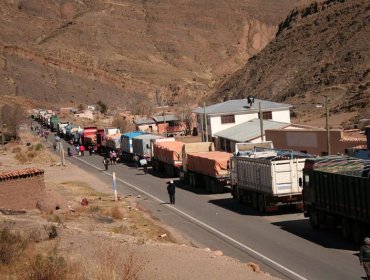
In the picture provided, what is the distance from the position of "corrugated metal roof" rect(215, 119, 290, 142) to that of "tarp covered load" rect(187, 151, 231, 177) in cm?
1093

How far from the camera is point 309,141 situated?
1902 inches

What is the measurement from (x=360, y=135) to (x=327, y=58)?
69.9 metres

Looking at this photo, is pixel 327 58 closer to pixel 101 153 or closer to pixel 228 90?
pixel 228 90

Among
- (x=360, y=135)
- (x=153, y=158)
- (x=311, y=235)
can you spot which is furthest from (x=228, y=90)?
(x=311, y=235)

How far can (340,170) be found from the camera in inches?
927

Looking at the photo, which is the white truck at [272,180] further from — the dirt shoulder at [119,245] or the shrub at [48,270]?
the shrub at [48,270]

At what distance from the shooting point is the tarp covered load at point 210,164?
3909cm

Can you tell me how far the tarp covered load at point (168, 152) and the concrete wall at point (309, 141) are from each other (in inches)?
266

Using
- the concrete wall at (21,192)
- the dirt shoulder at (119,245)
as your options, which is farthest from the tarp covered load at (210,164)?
the concrete wall at (21,192)

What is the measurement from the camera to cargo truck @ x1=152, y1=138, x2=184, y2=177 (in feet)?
165

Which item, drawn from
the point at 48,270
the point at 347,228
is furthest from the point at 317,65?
the point at 48,270

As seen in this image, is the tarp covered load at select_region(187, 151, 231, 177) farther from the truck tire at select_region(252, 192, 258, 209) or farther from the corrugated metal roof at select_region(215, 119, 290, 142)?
the corrugated metal roof at select_region(215, 119, 290, 142)

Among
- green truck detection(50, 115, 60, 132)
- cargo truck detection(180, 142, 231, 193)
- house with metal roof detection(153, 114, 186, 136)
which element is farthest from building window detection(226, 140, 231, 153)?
green truck detection(50, 115, 60, 132)

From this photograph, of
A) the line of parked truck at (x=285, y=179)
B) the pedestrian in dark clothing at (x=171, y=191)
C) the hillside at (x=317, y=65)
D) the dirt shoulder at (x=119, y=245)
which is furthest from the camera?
the hillside at (x=317, y=65)
